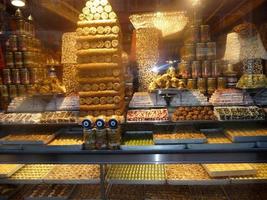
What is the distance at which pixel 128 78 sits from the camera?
3768 millimetres

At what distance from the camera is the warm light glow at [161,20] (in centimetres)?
379

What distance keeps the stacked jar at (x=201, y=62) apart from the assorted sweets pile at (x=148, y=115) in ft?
2.29

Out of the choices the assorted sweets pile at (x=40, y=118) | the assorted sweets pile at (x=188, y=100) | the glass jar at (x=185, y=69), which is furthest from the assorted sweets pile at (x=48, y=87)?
the glass jar at (x=185, y=69)

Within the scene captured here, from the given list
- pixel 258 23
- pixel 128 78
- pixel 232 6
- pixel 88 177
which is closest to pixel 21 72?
pixel 128 78

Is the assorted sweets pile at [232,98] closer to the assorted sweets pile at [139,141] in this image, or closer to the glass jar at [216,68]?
the glass jar at [216,68]

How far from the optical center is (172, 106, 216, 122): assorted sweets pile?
3.14 metres

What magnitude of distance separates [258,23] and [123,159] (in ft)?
8.23

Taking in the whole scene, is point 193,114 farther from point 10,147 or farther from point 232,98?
point 10,147

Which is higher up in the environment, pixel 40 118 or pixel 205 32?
pixel 205 32

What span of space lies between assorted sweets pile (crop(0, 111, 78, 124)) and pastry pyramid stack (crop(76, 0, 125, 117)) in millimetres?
176

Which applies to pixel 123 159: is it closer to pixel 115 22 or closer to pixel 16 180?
pixel 16 180

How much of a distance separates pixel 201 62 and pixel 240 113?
99cm

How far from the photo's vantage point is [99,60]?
3.17m

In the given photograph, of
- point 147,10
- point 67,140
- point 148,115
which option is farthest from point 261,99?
point 67,140
